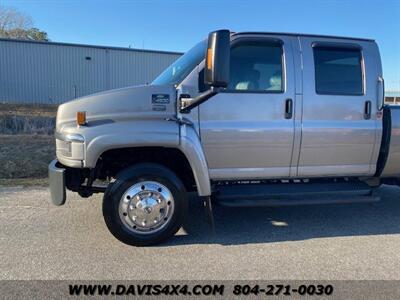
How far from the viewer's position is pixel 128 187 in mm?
4082

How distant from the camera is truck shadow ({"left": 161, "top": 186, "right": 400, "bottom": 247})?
4.43m

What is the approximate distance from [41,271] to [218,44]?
2.58 metres

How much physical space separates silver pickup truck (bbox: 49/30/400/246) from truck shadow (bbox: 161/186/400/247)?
0.40 metres

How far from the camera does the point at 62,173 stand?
398cm

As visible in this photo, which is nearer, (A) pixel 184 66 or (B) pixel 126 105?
(B) pixel 126 105

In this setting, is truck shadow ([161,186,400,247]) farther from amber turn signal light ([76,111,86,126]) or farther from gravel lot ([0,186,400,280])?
amber turn signal light ([76,111,86,126])


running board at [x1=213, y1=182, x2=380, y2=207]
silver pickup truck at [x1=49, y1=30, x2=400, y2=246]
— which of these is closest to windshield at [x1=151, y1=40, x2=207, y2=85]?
silver pickup truck at [x1=49, y1=30, x2=400, y2=246]

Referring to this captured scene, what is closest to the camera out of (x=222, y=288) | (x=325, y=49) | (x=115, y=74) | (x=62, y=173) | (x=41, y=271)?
(x=222, y=288)

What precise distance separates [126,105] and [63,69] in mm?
26734

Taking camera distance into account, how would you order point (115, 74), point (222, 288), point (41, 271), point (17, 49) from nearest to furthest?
point (222, 288) < point (41, 271) < point (17, 49) < point (115, 74)

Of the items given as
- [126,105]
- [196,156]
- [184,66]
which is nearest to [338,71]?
[184,66]

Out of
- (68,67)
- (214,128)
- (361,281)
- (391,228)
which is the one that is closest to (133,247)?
(214,128)

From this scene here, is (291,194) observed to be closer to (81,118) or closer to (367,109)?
(367,109)

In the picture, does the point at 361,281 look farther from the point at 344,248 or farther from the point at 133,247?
the point at 133,247
